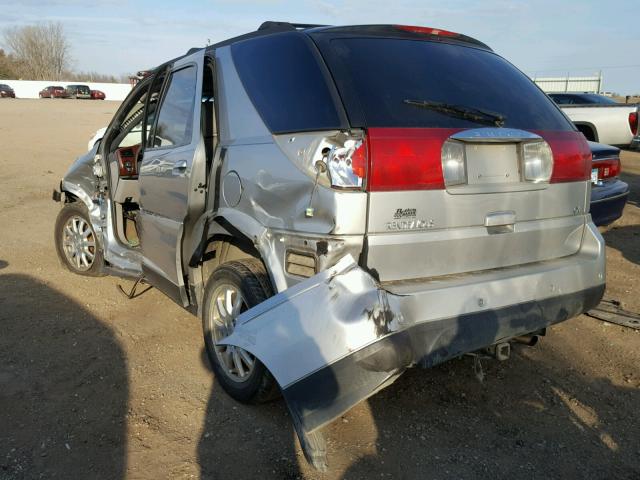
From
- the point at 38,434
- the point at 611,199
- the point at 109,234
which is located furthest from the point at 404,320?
the point at 611,199

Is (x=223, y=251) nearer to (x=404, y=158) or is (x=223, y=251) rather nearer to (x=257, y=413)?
(x=257, y=413)

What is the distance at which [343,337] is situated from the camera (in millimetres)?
2299

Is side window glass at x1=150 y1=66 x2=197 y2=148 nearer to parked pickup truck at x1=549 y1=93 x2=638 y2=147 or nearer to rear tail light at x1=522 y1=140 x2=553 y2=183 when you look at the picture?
rear tail light at x1=522 y1=140 x2=553 y2=183

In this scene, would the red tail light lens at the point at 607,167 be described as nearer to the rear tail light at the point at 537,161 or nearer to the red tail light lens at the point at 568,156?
the red tail light lens at the point at 568,156

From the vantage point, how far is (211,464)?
2734 millimetres

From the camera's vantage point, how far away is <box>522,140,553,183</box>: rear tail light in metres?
2.82

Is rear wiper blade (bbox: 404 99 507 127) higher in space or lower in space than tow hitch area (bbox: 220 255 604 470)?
higher

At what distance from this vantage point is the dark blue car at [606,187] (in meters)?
6.01

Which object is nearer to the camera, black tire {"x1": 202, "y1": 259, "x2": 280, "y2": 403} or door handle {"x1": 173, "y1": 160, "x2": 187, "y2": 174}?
black tire {"x1": 202, "y1": 259, "x2": 280, "y2": 403}

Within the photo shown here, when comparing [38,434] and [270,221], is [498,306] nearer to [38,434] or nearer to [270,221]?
[270,221]

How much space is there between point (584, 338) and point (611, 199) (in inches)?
103

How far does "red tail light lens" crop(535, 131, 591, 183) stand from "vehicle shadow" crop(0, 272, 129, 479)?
2.69 metres

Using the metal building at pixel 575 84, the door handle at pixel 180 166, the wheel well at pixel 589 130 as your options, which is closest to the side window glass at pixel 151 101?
the door handle at pixel 180 166

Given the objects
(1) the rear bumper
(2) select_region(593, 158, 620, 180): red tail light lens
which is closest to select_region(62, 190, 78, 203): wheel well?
(1) the rear bumper
